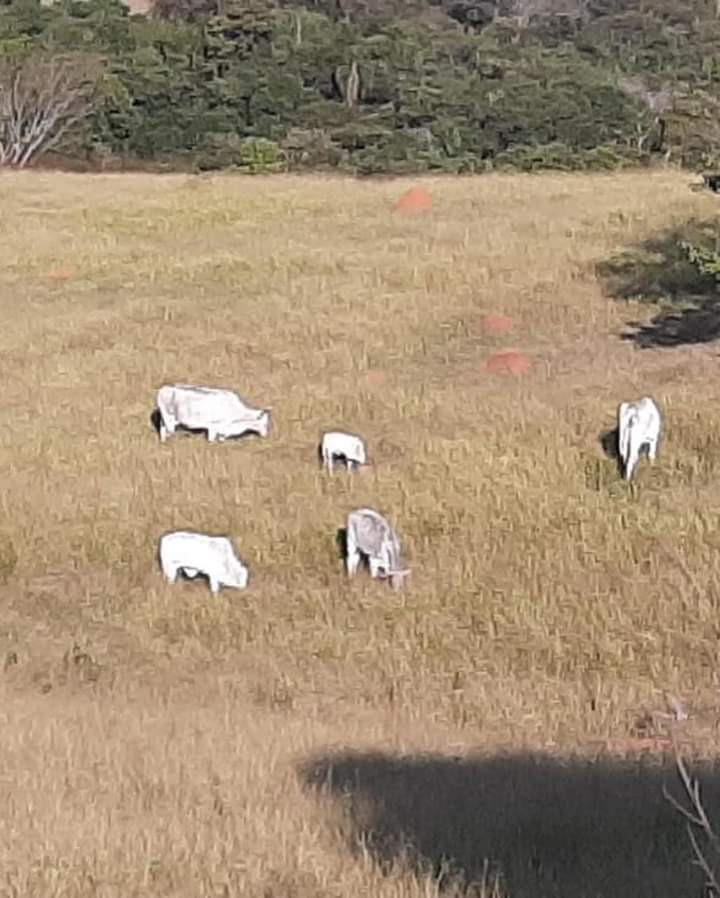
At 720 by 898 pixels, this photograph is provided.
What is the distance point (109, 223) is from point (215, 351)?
10.2 meters

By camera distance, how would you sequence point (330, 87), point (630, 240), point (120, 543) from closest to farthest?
1. point (120, 543)
2. point (630, 240)
3. point (330, 87)

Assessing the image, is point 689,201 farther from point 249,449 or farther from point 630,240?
point 249,449

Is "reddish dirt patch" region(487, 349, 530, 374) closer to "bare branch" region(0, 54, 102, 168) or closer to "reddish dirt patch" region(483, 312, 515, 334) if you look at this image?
"reddish dirt patch" region(483, 312, 515, 334)

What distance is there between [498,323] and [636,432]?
714cm

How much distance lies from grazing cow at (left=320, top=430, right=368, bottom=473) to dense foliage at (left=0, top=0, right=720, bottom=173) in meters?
27.0

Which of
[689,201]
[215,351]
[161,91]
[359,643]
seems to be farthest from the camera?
[161,91]

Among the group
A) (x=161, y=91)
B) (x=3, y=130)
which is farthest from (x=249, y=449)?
(x=161, y=91)

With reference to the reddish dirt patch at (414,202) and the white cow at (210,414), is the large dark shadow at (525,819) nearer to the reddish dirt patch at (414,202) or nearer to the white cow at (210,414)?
the white cow at (210,414)

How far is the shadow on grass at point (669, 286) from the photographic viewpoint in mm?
22156

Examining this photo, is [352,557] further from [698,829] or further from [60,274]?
[60,274]

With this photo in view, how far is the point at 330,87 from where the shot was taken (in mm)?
59875

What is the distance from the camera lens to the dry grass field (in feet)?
22.6

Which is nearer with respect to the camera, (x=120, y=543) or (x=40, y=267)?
(x=120, y=543)

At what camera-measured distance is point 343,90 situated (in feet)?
194
